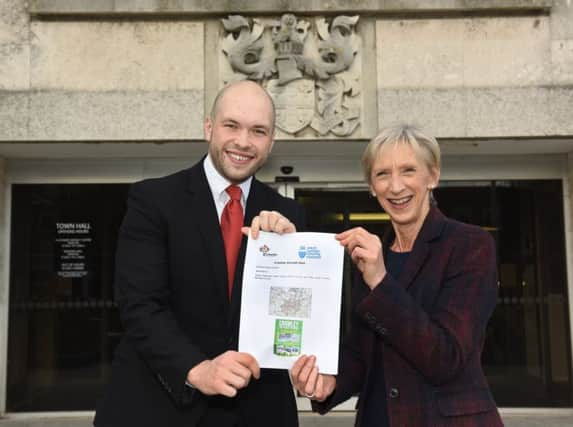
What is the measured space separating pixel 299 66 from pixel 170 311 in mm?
4694

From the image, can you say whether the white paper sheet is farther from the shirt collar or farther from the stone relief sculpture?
the stone relief sculpture

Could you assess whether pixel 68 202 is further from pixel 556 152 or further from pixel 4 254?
pixel 556 152

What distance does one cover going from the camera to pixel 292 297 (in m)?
1.96

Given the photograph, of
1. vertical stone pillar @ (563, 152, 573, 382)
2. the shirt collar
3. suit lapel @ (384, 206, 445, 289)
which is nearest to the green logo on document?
suit lapel @ (384, 206, 445, 289)

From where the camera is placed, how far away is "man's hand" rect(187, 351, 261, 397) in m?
1.71

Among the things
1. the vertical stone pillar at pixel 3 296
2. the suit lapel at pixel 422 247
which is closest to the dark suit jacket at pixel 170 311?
the suit lapel at pixel 422 247

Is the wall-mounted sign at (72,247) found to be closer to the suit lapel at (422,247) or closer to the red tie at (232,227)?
the red tie at (232,227)

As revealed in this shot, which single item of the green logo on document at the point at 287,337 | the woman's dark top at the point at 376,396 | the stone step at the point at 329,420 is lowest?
the stone step at the point at 329,420

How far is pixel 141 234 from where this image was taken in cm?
202

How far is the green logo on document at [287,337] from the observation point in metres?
1.94

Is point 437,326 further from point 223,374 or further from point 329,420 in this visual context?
point 329,420

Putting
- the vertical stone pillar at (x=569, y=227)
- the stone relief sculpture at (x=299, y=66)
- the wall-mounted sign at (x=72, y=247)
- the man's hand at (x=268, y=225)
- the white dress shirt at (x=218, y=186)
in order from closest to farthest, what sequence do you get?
the man's hand at (x=268, y=225) < the white dress shirt at (x=218, y=186) < the stone relief sculpture at (x=299, y=66) < the vertical stone pillar at (x=569, y=227) < the wall-mounted sign at (x=72, y=247)

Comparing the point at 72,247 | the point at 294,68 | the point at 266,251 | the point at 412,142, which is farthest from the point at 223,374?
the point at 72,247

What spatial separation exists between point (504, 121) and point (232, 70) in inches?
120
